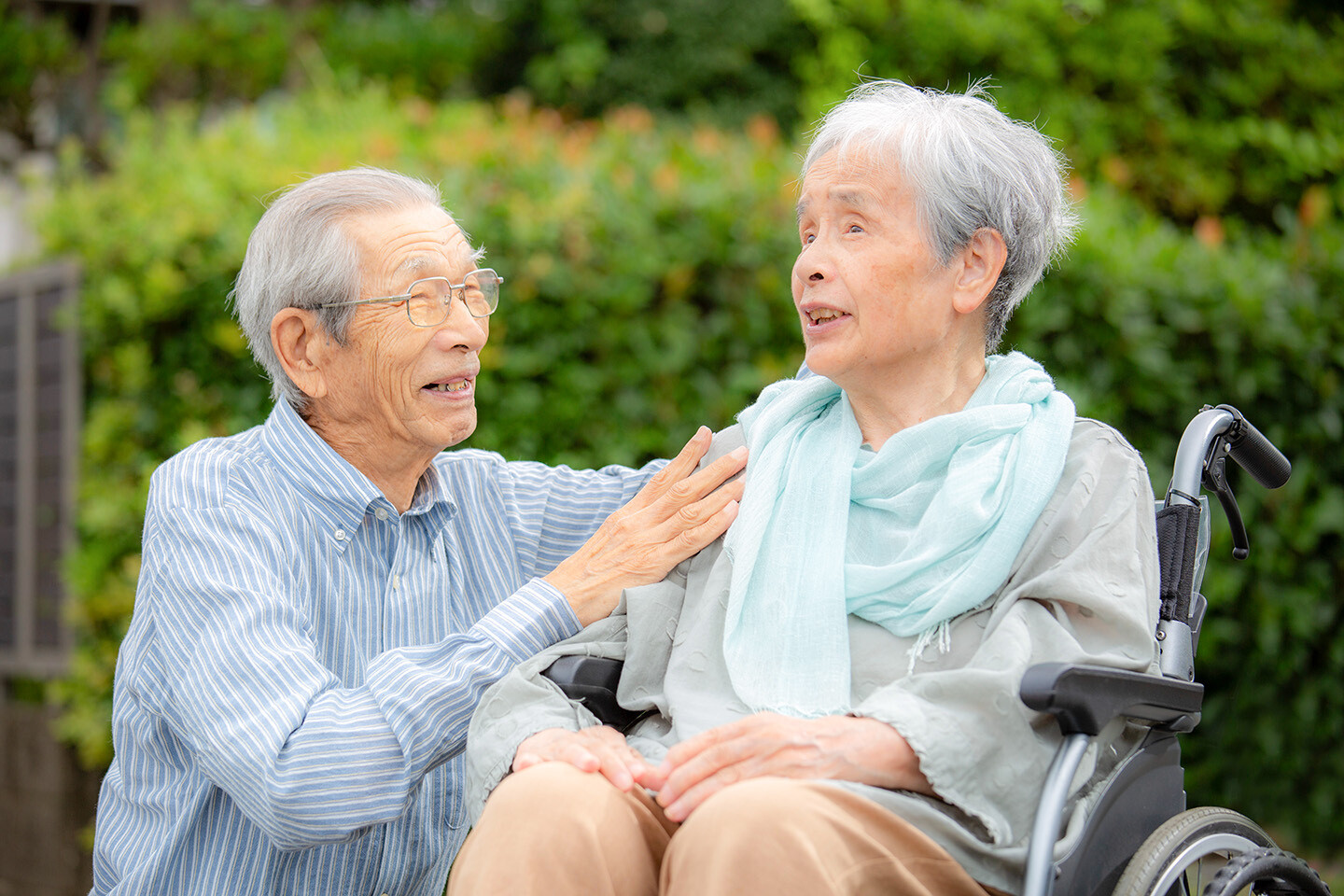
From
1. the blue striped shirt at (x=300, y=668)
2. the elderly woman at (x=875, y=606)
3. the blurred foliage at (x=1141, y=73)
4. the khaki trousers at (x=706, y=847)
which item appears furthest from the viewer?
the blurred foliage at (x=1141, y=73)

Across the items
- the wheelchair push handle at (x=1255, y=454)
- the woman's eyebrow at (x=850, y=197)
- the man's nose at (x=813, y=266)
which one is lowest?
the wheelchair push handle at (x=1255, y=454)

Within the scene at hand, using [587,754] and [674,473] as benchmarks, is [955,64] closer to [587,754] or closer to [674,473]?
[674,473]

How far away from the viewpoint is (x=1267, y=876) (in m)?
1.83

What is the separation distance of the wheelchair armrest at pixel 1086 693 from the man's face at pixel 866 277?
625 mm

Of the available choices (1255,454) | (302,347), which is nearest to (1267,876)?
(1255,454)

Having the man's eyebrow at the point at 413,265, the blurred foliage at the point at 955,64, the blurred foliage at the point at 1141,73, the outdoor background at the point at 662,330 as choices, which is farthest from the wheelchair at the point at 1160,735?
the blurred foliage at the point at 1141,73

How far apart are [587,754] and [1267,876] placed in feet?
3.24

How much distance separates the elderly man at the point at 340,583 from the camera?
1.92 meters

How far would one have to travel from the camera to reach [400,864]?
2.18 meters

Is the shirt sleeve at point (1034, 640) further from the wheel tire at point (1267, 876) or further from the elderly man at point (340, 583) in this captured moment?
the elderly man at point (340, 583)

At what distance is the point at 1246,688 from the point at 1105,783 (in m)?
2.88

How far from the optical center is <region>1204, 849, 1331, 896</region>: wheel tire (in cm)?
173

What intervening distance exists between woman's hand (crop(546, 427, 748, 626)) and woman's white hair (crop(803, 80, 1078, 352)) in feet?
1.72

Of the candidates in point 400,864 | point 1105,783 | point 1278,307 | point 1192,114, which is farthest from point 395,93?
point 1105,783
